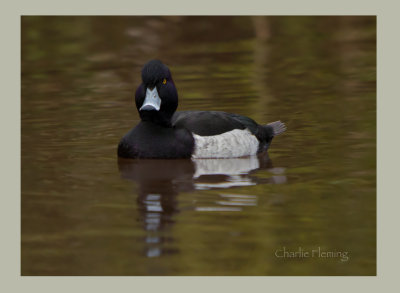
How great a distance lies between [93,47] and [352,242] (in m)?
12.0

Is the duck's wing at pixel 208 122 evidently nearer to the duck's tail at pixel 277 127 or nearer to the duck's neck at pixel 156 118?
the duck's neck at pixel 156 118

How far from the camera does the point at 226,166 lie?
33.6 ft

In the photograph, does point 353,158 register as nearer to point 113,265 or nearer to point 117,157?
point 117,157

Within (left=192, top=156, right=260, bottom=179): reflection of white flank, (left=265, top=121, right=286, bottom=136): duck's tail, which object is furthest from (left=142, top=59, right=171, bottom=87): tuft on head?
(left=265, top=121, right=286, bottom=136): duck's tail

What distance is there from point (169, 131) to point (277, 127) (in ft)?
5.90

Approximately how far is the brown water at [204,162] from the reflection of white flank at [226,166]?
25 mm

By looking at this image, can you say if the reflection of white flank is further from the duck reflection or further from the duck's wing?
the duck's wing

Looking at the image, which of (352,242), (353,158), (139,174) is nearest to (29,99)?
(139,174)

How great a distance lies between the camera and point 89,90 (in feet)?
48.6

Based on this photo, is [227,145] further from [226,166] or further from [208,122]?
[226,166]

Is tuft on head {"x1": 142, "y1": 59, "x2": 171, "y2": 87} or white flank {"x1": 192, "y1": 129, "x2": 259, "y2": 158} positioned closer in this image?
tuft on head {"x1": 142, "y1": 59, "x2": 171, "y2": 87}

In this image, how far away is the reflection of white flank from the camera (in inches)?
388

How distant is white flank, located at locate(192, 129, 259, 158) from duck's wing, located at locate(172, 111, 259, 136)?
0.21 feet

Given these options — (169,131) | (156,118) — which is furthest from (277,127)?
(156,118)
